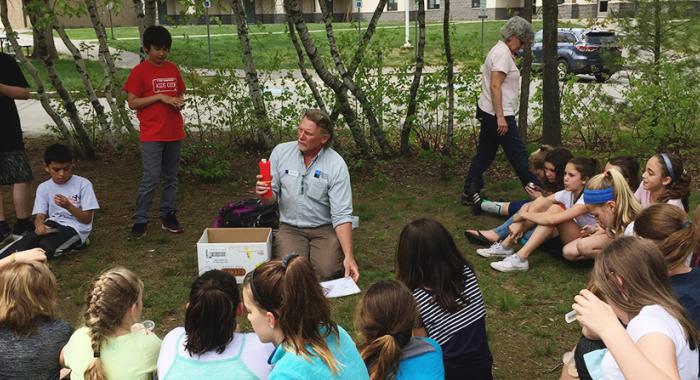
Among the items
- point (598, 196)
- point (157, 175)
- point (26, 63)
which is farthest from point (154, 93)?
point (598, 196)

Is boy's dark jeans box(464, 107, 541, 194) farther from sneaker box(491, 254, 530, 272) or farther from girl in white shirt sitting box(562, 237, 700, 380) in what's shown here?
girl in white shirt sitting box(562, 237, 700, 380)

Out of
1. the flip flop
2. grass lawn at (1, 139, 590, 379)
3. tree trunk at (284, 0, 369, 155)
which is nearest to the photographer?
grass lawn at (1, 139, 590, 379)

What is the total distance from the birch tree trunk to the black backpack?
328 centimetres

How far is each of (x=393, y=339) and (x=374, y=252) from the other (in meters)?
3.01

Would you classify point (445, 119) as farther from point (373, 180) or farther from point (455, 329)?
point (455, 329)

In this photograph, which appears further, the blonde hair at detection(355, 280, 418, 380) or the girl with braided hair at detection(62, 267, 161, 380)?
the girl with braided hair at detection(62, 267, 161, 380)

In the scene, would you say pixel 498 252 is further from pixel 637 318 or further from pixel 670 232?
pixel 637 318

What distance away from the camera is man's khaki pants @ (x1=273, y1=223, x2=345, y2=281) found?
4.79 m

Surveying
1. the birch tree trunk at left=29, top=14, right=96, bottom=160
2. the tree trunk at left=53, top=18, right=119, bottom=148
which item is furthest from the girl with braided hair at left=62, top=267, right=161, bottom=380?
the tree trunk at left=53, top=18, right=119, bottom=148

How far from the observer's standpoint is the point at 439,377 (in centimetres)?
255

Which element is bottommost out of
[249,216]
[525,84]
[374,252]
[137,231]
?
[374,252]

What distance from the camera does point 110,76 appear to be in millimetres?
7918

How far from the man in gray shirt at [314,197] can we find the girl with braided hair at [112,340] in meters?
1.81

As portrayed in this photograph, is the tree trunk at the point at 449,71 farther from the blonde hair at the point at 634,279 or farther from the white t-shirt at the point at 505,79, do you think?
the blonde hair at the point at 634,279
